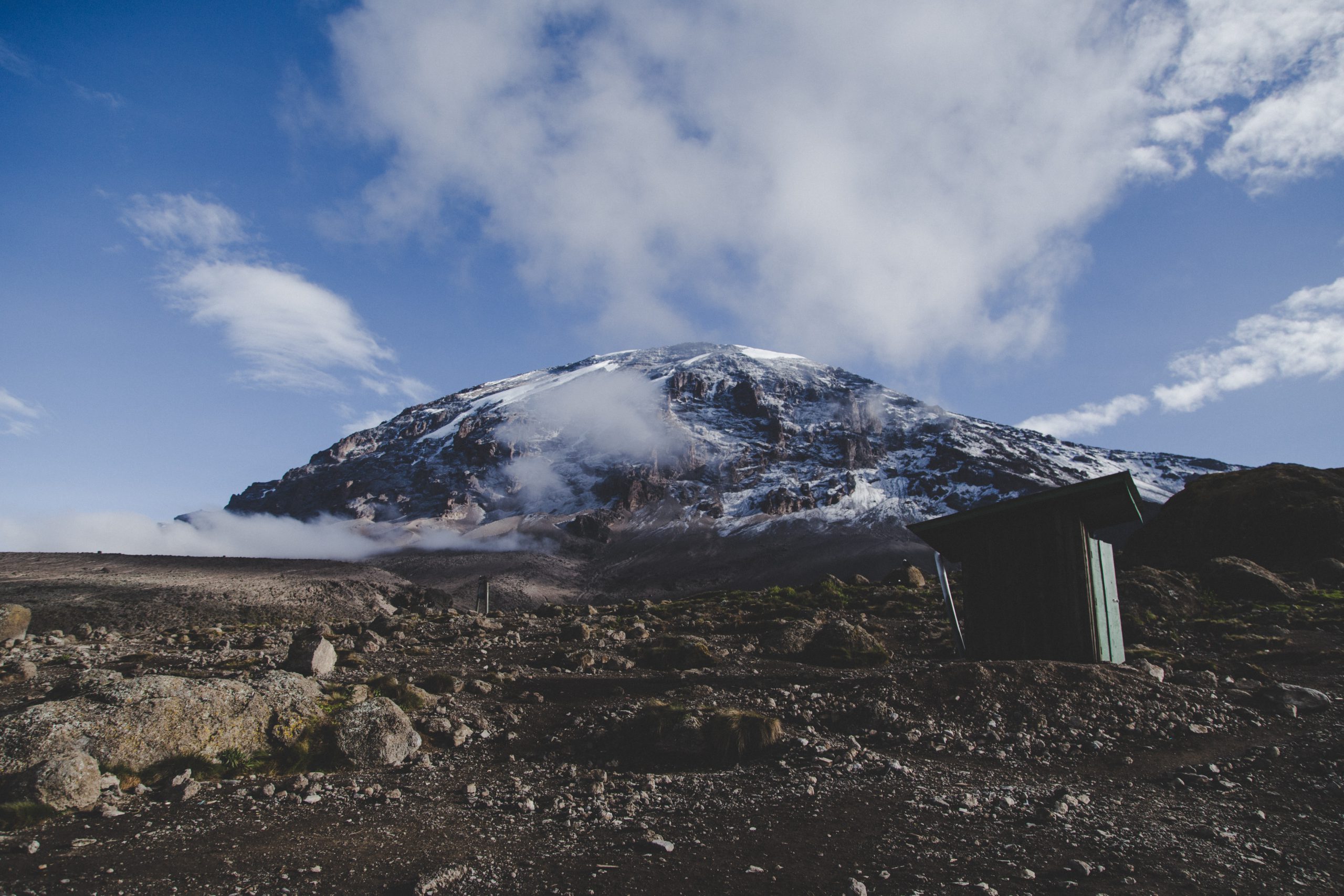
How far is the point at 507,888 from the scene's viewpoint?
5500 mm

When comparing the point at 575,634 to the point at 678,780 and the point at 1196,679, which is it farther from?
the point at 1196,679

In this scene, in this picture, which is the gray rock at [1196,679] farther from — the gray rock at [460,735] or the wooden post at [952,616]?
the gray rock at [460,735]

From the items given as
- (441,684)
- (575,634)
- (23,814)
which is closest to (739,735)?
(441,684)

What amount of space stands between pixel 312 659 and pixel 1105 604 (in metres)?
16.9

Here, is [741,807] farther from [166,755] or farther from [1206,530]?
[1206,530]

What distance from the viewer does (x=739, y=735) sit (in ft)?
30.2

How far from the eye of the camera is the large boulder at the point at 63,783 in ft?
22.4

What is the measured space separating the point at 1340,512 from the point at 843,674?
143ft

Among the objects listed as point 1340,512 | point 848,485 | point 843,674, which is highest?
point 848,485

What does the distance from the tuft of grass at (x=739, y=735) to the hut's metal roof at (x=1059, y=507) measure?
5.87 meters

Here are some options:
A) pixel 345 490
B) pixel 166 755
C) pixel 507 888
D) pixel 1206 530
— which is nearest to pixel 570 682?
pixel 166 755

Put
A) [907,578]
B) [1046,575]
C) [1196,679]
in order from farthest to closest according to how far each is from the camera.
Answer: [907,578] < [1046,575] < [1196,679]

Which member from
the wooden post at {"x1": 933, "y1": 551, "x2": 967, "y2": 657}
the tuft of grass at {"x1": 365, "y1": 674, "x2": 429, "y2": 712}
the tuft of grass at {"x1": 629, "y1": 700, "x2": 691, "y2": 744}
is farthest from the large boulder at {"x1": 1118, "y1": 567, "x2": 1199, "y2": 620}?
the tuft of grass at {"x1": 365, "y1": 674, "x2": 429, "y2": 712}

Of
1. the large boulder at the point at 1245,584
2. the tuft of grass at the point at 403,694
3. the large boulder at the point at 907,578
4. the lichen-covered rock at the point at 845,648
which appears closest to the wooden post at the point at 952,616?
the lichen-covered rock at the point at 845,648
